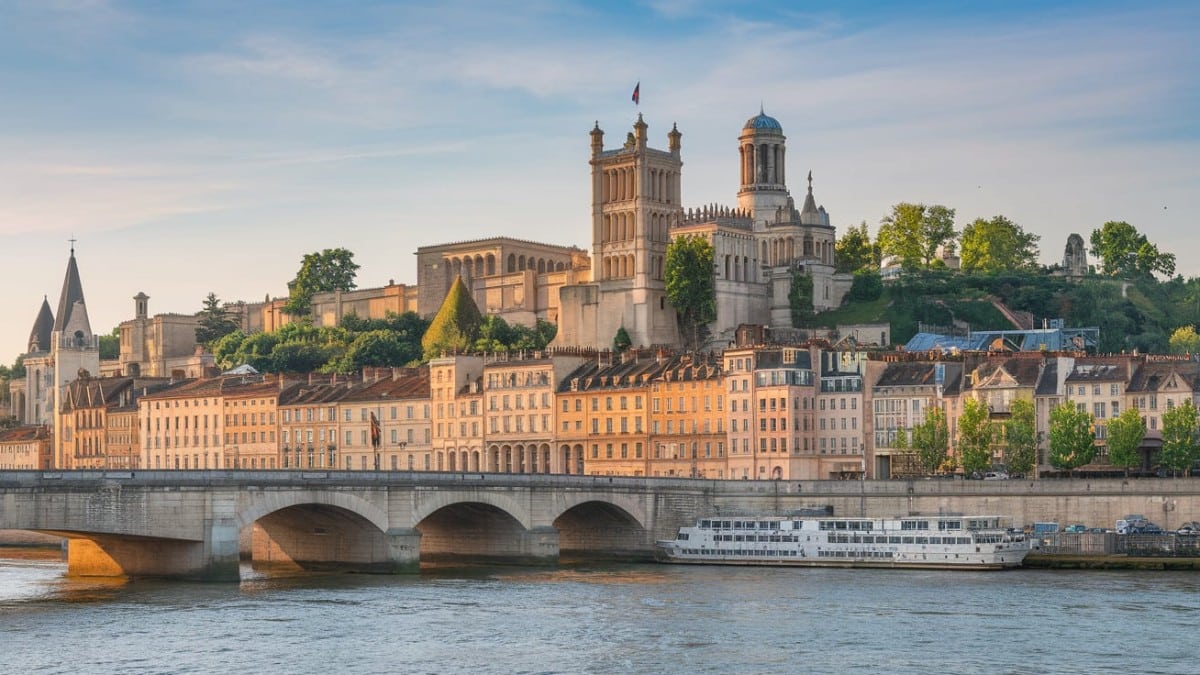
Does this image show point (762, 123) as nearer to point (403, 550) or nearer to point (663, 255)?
point (663, 255)

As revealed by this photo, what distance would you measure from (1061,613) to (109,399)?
9395 cm

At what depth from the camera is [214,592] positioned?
243 feet

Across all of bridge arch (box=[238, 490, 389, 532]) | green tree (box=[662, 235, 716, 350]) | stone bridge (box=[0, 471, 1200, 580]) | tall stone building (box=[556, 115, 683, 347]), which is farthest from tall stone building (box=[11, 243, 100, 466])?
bridge arch (box=[238, 490, 389, 532])

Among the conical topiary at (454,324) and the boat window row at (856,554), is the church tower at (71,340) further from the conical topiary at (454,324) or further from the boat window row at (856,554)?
the boat window row at (856,554)

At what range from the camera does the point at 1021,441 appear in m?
99.1

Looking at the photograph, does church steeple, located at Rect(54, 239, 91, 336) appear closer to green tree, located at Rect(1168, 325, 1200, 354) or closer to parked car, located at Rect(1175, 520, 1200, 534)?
green tree, located at Rect(1168, 325, 1200, 354)

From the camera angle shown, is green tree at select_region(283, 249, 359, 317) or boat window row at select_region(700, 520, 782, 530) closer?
boat window row at select_region(700, 520, 782, 530)

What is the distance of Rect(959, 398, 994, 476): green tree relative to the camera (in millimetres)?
99062

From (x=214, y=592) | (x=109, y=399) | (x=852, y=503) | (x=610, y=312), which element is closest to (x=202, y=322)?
(x=109, y=399)

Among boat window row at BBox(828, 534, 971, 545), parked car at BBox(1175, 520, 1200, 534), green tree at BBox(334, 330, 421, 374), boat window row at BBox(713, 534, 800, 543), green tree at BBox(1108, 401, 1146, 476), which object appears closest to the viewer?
boat window row at BBox(828, 534, 971, 545)

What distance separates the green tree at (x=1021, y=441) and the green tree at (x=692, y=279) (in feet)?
141

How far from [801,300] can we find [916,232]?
35.6 m

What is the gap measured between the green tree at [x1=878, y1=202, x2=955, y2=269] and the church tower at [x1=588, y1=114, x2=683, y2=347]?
30.9 meters

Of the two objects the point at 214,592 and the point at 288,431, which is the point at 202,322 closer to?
the point at 288,431
